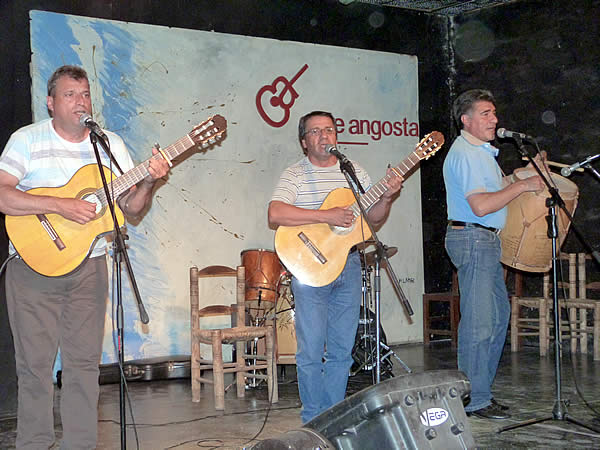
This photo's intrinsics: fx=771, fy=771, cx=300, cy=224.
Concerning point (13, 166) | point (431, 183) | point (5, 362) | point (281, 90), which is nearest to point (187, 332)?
point (5, 362)

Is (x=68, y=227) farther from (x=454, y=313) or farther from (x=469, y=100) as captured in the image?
(x=454, y=313)

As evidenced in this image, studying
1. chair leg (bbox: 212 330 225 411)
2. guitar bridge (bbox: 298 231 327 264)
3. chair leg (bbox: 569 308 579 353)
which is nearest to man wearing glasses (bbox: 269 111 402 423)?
guitar bridge (bbox: 298 231 327 264)


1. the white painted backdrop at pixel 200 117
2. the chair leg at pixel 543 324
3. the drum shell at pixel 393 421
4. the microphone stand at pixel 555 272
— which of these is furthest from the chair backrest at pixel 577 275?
the drum shell at pixel 393 421

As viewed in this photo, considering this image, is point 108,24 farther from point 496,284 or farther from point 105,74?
point 496,284

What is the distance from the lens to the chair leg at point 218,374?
17.3ft

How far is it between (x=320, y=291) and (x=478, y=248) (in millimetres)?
1010

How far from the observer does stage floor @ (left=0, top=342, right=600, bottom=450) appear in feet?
13.6

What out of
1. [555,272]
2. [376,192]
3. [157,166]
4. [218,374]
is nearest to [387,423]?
[157,166]

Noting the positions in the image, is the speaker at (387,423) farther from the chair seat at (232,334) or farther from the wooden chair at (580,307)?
the wooden chair at (580,307)

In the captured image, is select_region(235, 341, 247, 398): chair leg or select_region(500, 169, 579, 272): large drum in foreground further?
select_region(235, 341, 247, 398): chair leg

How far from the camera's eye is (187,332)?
7027mm

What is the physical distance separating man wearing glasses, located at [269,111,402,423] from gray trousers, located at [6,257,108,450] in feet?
3.46

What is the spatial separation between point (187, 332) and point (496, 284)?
3.39 meters

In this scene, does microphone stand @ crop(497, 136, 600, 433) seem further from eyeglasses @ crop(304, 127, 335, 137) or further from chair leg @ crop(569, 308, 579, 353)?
chair leg @ crop(569, 308, 579, 353)
